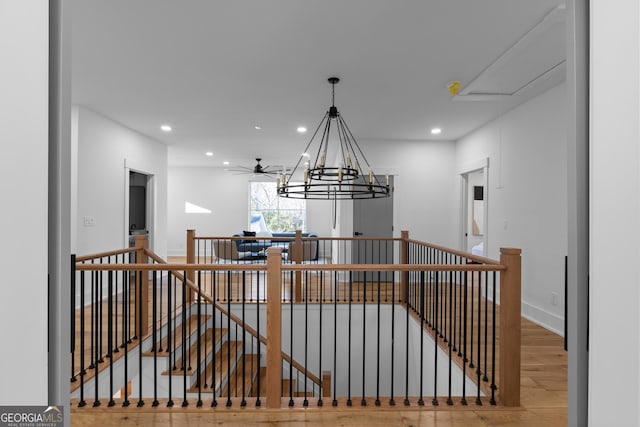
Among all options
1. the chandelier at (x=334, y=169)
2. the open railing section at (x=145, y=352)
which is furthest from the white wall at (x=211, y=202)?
the open railing section at (x=145, y=352)

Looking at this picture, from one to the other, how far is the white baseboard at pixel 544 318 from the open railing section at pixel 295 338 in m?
0.34

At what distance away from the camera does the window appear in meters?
10.8

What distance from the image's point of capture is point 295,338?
4.99 m

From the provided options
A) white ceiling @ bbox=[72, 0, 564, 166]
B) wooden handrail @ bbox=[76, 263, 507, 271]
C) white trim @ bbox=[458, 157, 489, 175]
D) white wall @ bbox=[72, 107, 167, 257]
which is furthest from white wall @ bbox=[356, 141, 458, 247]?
wooden handrail @ bbox=[76, 263, 507, 271]

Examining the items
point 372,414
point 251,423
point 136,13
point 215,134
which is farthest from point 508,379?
point 215,134

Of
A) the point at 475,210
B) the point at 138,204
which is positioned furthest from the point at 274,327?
the point at 475,210

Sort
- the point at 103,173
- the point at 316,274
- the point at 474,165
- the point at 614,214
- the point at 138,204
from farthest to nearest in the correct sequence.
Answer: the point at 138,204, the point at 316,274, the point at 474,165, the point at 103,173, the point at 614,214

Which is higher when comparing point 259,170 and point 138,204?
point 259,170

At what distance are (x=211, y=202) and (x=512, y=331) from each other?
971 cm

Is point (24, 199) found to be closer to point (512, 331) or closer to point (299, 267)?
point (299, 267)

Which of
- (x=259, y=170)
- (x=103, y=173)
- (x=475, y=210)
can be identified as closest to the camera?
(x=103, y=173)

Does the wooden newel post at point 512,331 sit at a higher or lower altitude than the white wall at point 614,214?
lower

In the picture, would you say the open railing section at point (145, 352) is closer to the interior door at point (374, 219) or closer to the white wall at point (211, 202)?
the interior door at point (374, 219)

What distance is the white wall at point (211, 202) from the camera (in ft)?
35.1
